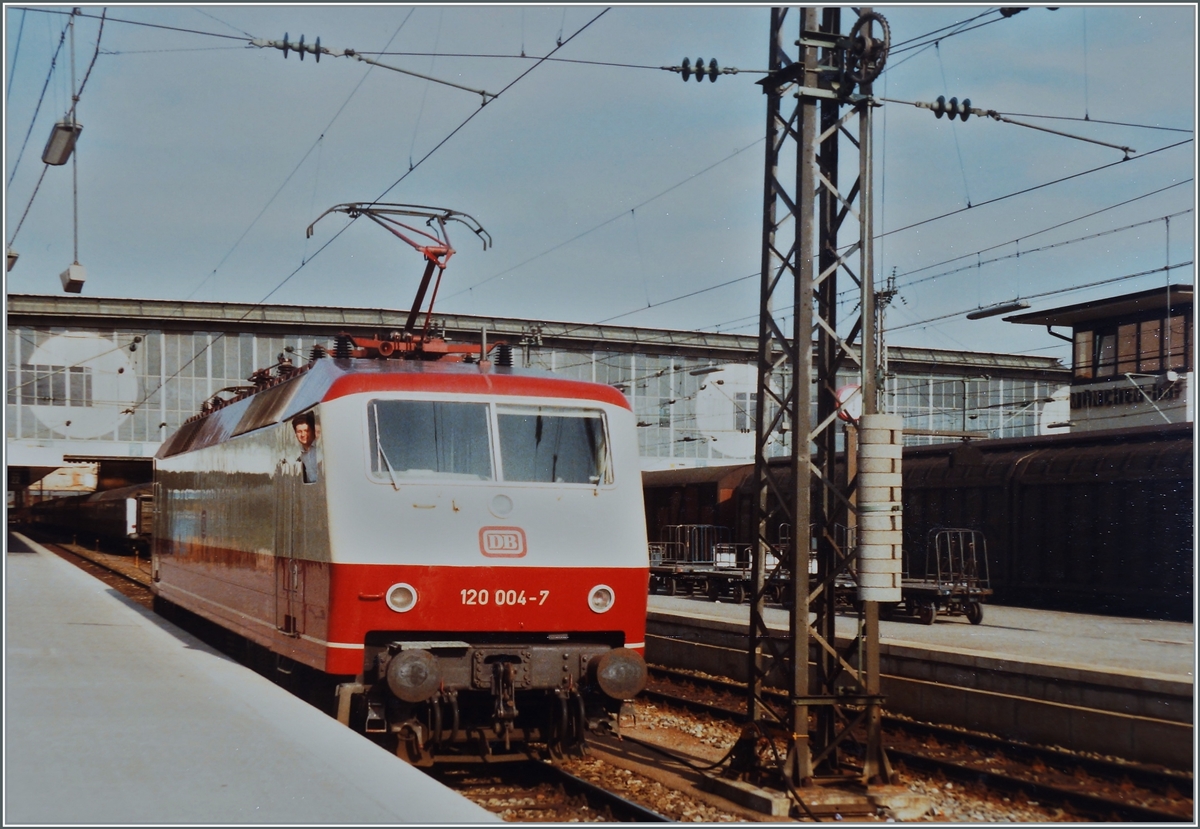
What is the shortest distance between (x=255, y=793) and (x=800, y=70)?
6.42 m

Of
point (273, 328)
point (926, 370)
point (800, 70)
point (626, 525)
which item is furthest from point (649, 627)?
point (926, 370)

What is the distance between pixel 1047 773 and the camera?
35.0 feet

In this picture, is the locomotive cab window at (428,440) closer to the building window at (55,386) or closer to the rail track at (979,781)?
the rail track at (979,781)

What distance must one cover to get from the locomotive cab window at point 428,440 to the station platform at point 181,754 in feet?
6.60

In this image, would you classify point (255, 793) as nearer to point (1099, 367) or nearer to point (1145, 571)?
point (1145, 571)

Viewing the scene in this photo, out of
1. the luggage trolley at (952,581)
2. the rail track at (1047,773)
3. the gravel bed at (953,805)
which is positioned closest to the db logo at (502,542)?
the gravel bed at (953,805)

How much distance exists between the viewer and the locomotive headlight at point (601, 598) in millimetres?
10266

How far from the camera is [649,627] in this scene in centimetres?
2017

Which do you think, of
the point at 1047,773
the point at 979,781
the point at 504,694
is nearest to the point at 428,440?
the point at 504,694

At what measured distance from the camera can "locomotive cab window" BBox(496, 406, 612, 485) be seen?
34.0 feet

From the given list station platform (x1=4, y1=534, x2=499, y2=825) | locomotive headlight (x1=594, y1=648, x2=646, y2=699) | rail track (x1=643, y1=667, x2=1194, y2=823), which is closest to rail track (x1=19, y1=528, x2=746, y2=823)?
locomotive headlight (x1=594, y1=648, x2=646, y2=699)

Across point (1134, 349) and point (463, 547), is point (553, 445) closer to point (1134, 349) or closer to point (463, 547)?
point (463, 547)

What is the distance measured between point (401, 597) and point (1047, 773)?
557 cm

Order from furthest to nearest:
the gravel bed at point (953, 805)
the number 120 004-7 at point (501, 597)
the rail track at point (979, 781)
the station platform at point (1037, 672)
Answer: the station platform at point (1037, 672) < the number 120 004-7 at point (501, 597) < the gravel bed at point (953, 805) < the rail track at point (979, 781)
